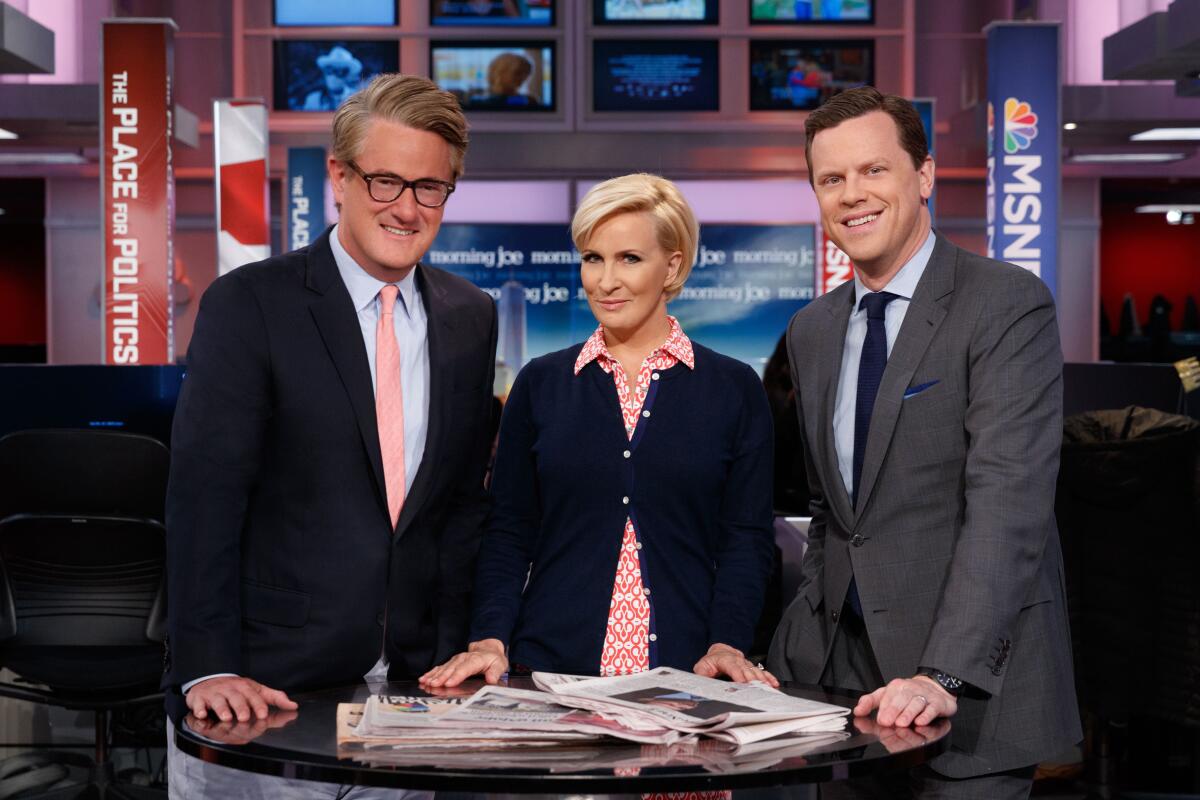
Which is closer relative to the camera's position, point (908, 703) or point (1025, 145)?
point (908, 703)

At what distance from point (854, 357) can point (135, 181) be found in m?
6.98

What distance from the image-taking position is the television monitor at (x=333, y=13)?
13.5 meters

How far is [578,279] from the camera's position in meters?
12.2

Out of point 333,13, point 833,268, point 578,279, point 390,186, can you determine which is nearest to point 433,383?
point 390,186

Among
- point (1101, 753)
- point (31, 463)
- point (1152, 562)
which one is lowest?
point (1101, 753)

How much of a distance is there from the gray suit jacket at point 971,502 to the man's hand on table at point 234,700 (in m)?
0.86

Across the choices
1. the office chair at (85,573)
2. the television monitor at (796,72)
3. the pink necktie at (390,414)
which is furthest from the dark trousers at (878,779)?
the television monitor at (796,72)

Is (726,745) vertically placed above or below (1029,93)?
below

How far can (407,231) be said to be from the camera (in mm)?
2098

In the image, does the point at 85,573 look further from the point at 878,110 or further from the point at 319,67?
Result: the point at 319,67

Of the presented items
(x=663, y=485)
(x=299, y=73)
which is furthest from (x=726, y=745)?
(x=299, y=73)

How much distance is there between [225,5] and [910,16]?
22.8ft

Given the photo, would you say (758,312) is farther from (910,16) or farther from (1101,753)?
(1101,753)

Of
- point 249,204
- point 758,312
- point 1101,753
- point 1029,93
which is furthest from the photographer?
point 758,312
